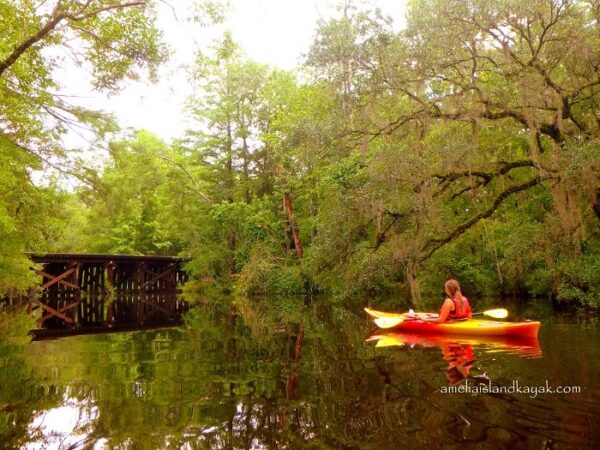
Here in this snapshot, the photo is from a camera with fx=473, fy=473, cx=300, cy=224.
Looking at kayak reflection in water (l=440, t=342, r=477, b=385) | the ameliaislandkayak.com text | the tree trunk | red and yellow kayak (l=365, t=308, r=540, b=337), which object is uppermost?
the tree trunk

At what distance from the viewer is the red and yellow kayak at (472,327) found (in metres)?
7.71

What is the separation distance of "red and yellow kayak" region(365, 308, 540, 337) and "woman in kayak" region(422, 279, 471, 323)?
0.49 ft

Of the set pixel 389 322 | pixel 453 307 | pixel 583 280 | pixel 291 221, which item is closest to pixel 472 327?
pixel 453 307

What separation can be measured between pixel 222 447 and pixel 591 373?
13.9 ft

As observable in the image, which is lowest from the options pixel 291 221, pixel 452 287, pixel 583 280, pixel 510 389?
pixel 510 389

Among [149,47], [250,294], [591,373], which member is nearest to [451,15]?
[149,47]

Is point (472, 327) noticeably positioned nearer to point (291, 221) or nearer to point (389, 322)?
point (389, 322)

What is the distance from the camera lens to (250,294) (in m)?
24.0

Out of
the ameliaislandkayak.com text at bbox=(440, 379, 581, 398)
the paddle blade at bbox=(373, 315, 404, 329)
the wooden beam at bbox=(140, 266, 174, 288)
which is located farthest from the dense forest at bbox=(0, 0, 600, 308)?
the wooden beam at bbox=(140, 266, 174, 288)

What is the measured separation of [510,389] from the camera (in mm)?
4715

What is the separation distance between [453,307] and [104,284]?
26.5 meters

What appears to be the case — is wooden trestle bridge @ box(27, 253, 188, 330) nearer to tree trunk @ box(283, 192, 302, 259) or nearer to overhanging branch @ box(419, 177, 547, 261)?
tree trunk @ box(283, 192, 302, 259)

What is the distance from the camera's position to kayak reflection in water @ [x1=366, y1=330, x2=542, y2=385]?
19.6 ft

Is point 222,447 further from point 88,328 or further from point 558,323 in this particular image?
point 88,328
